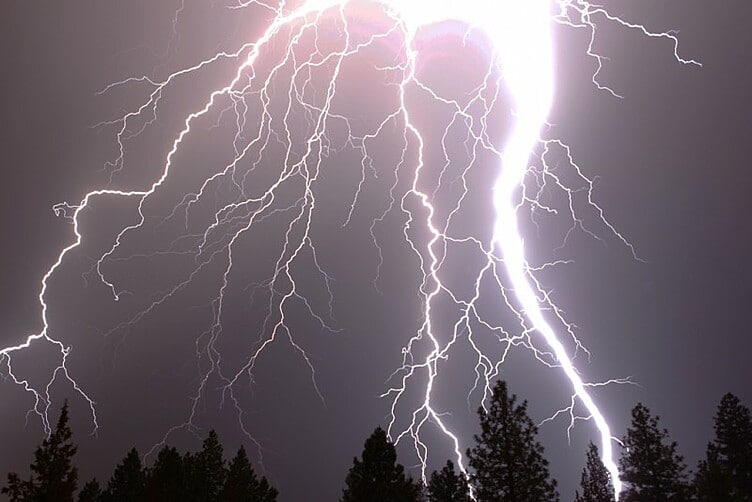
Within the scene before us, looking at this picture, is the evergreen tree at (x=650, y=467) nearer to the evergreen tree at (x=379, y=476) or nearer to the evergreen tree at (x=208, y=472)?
the evergreen tree at (x=379, y=476)

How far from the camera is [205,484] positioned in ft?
66.2

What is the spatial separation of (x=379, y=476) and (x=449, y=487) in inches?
164

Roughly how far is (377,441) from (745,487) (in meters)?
12.8

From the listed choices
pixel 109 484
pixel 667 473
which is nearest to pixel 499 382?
pixel 667 473

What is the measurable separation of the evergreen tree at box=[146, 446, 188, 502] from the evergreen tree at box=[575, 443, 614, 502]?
14.7 m

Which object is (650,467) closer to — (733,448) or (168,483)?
(733,448)

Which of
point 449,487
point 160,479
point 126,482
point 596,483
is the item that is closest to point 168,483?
point 160,479

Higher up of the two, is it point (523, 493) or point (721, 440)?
point (721, 440)

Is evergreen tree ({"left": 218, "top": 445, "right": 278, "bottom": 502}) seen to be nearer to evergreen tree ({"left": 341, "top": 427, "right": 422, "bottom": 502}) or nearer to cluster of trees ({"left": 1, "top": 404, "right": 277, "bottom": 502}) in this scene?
cluster of trees ({"left": 1, "top": 404, "right": 277, "bottom": 502})

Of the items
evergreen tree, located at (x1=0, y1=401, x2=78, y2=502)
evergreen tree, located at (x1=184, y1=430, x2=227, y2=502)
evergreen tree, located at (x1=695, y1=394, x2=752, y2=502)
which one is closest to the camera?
evergreen tree, located at (x1=0, y1=401, x2=78, y2=502)

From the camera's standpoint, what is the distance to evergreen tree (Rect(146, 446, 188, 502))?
668 inches

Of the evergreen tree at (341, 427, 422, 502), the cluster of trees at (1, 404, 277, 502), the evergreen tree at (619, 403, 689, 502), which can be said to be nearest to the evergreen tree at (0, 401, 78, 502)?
the cluster of trees at (1, 404, 277, 502)

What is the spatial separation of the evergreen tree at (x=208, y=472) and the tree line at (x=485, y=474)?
0.13 ft

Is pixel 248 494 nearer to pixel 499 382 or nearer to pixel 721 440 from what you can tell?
pixel 499 382
